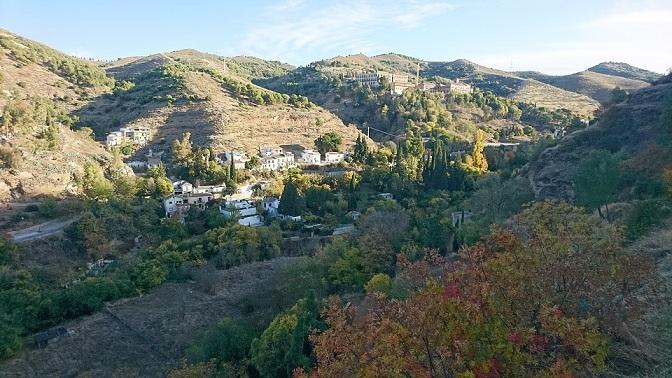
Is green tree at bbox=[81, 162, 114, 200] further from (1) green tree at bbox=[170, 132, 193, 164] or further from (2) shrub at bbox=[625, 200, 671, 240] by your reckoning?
(2) shrub at bbox=[625, 200, 671, 240]

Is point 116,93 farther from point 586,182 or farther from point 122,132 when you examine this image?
point 586,182

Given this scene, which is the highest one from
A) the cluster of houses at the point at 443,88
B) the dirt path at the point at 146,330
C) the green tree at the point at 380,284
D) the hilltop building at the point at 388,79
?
the hilltop building at the point at 388,79

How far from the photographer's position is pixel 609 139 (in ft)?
70.1

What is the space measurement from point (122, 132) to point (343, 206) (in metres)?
24.2

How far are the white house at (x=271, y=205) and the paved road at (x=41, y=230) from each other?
991 centimetres

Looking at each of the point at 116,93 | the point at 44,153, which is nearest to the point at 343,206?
the point at 44,153

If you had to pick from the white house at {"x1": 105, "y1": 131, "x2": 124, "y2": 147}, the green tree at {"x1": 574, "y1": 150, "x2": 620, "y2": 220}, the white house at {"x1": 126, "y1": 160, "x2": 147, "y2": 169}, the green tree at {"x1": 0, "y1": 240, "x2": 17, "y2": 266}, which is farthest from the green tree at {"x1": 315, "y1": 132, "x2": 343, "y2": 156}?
the green tree at {"x1": 574, "y1": 150, "x2": 620, "y2": 220}

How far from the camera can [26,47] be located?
58.3 m

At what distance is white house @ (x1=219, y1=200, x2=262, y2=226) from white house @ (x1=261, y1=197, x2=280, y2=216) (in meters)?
0.81

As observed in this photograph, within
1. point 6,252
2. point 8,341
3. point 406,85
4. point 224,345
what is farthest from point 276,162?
point 406,85

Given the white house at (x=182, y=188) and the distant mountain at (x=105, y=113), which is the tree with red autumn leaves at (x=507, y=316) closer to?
the white house at (x=182, y=188)

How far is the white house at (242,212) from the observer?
1043 inches

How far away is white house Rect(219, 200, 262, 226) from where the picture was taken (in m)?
26.5

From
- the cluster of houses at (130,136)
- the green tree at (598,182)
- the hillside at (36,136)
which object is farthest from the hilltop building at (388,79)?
the green tree at (598,182)
